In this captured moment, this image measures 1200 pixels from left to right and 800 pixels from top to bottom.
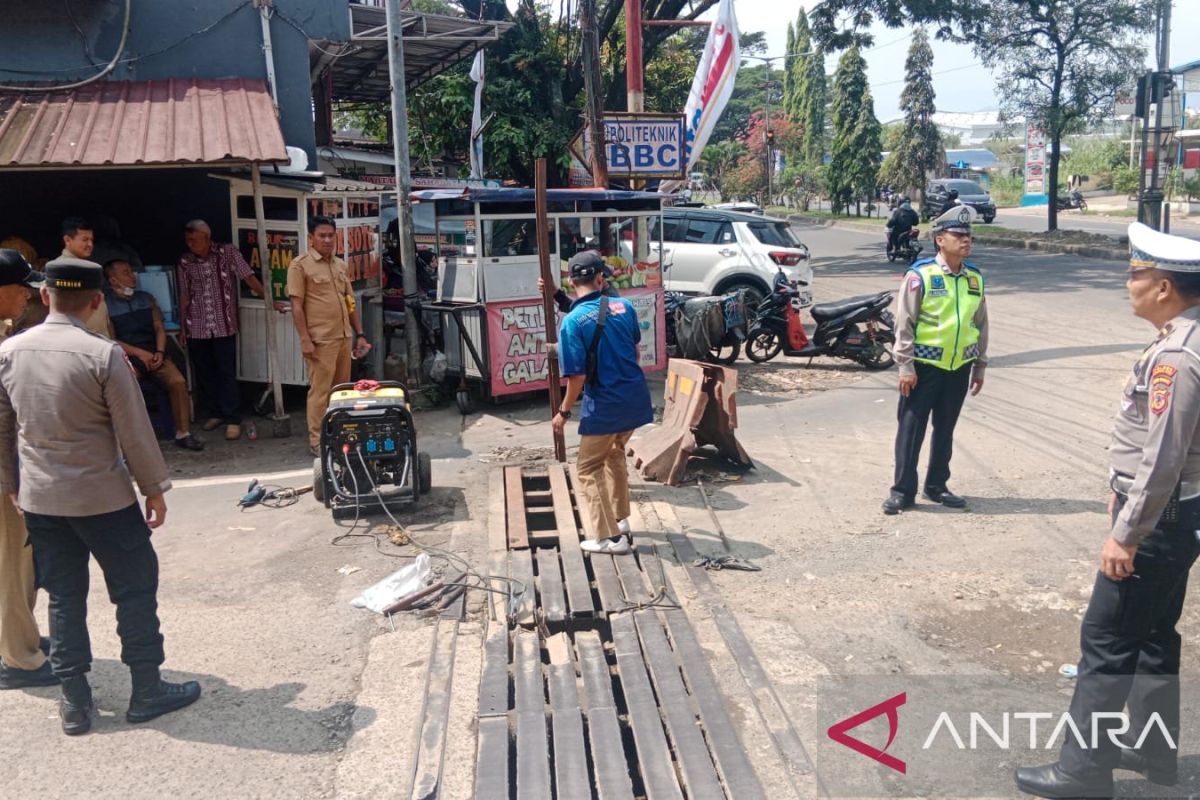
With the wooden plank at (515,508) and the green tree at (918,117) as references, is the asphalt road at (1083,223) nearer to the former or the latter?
the green tree at (918,117)

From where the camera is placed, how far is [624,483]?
5863 millimetres

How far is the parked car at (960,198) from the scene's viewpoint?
31.7 meters

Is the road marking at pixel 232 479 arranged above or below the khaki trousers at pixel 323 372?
below

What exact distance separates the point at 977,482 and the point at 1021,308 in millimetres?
9196

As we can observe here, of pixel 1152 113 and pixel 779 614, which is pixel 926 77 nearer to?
pixel 1152 113

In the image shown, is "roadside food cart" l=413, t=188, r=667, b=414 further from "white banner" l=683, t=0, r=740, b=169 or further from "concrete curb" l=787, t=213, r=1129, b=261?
"concrete curb" l=787, t=213, r=1129, b=261

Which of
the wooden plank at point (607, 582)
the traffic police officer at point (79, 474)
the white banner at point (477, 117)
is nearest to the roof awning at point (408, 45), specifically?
the white banner at point (477, 117)

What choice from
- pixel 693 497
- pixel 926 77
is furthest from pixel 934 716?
pixel 926 77

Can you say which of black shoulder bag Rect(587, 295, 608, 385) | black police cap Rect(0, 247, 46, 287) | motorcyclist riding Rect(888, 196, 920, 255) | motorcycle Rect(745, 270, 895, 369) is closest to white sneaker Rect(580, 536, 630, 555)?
black shoulder bag Rect(587, 295, 608, 385)

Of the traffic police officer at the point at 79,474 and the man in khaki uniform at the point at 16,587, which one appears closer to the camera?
the traffic police officer at the point at 79,474

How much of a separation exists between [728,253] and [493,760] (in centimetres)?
1087

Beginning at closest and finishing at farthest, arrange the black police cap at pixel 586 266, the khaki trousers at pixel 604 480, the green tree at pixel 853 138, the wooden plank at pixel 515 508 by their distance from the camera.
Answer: the black police cap at pixel 586 266 → the khaki trousers at pixel 604 480 → the wooden plank at pixel 515 508 → the green tree at pixel 853 138

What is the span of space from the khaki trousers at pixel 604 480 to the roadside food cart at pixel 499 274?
3.50 metres

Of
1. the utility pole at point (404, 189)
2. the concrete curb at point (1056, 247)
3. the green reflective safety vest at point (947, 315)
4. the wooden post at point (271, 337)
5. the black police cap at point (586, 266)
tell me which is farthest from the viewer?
the concrete curb at point (1056, 247)
